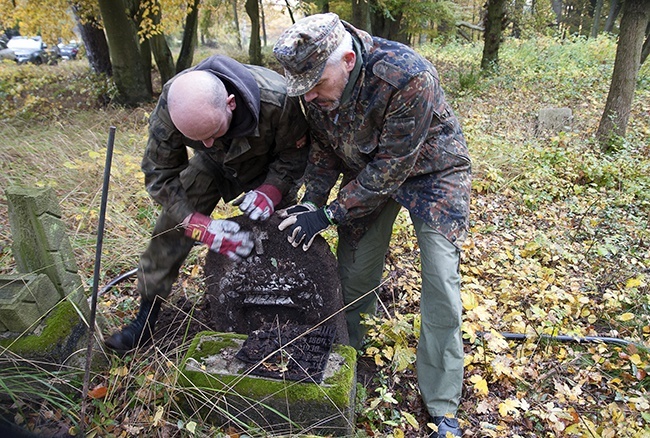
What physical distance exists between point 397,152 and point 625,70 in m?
5.39

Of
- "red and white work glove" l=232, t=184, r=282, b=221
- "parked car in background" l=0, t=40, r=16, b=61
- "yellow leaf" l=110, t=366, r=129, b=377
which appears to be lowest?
"yellow leaf" l=110, t=366, r=129, b=377

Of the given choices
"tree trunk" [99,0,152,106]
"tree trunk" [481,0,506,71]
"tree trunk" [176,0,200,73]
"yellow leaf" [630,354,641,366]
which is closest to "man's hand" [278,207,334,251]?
"yellow leaf" [630,354,641,366]

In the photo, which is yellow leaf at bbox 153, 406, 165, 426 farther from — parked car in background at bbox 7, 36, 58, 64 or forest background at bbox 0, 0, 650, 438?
parked car in background at bbox 7, 36, 58, 64

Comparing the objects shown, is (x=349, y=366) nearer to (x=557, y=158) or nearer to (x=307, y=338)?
(x=307, y=338)

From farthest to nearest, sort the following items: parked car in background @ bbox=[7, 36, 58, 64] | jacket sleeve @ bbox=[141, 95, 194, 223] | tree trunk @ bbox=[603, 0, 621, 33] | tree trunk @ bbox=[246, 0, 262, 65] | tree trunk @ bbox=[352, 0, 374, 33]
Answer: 1. parked car in background @ bbox=[7, 36, 58, 64]
2. tree trunk @ bbox=[603, 0, 621, 33]
3. tree trunk @ bbox=[246, 0, 262, 65]
4. tree trunk @ bbox=[352, 0, 374, 33]
5. jacket sleeve @ bbox=[141, 95, 194, 223]

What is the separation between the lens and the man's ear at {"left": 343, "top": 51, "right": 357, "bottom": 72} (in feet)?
7.33

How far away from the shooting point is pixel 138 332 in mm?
2811

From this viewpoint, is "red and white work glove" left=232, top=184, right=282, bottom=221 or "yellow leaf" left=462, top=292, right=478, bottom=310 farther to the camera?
"yellow leaf" left=462, top=292, right=478, bottom=310

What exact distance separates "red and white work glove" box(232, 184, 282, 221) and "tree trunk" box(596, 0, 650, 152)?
17.7 ft

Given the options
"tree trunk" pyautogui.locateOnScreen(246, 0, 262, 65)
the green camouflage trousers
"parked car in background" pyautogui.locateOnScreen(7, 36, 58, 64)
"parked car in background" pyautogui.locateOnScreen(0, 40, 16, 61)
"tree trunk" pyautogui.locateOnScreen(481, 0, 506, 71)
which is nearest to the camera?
the green camouflage trousers

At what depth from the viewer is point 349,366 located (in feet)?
7.41

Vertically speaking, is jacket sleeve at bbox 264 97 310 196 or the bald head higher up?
the bald head

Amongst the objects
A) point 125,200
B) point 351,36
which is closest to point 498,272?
point 351,36

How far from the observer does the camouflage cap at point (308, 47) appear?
210cm
